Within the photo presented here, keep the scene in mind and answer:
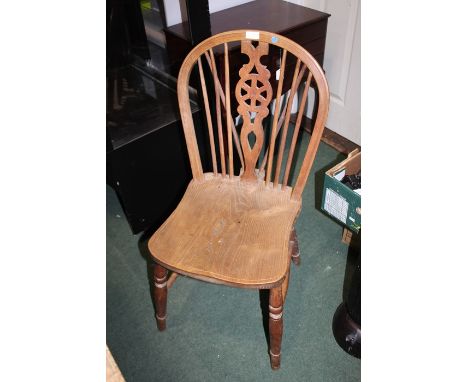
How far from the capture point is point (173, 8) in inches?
63.4

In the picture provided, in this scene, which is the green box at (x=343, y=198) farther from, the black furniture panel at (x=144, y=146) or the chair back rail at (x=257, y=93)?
the black furniture panel at (x=144, y=146)

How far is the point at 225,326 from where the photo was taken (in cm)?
141

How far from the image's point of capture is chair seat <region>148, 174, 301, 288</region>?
1.04 m

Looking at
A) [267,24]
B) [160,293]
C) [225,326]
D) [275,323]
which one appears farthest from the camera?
[267,24]

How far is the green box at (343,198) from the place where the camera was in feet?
4.80

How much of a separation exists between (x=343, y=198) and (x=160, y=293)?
774 millimetres

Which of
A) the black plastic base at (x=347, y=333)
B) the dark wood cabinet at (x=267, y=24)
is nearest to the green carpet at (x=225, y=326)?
the black plastic base at (x=347, y=333)

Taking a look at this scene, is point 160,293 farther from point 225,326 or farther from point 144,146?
point 144,146

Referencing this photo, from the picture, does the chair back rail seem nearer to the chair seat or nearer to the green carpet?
the chair seat

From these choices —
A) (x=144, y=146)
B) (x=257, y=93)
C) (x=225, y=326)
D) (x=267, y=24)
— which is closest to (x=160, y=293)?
(x=225, y=326)

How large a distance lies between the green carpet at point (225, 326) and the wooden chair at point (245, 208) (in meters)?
0.11

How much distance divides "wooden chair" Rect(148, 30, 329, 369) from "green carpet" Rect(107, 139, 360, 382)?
0.11 m
